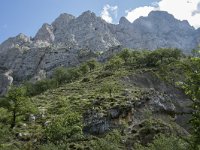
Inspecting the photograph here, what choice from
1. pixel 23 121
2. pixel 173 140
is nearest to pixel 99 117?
pixel 23 121

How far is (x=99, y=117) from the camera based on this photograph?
89500 mm

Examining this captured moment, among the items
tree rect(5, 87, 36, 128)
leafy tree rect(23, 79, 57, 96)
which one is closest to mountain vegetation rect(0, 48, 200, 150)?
tree rect(5, 87, 36, 128)

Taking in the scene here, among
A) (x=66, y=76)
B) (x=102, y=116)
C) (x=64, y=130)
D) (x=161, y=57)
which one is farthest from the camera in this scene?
(x=66, y=76)

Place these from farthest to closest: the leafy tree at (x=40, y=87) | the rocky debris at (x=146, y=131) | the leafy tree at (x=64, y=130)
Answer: the leafy tree at (x=40, y=87)
the rocky debris at (x=146, y=131)
the leafy tree at (x=64, y=130)

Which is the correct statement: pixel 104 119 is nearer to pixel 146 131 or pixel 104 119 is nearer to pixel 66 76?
pixel 146 131

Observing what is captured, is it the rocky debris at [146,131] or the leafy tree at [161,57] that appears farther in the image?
the leafy tree at [161,57]

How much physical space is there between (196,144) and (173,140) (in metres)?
28.8

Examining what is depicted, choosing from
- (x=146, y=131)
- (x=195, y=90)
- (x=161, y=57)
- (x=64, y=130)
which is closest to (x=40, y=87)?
(x=161, y=57)

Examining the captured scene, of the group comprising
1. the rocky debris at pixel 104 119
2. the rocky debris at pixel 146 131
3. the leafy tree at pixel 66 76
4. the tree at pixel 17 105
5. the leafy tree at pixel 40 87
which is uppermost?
the leafy tree at pixel 66 76

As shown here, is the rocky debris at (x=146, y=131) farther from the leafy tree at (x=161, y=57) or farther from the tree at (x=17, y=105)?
the leafy tree at (x=161, y=57)

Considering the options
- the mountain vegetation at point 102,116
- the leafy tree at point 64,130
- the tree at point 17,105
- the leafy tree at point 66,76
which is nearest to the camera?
the mountain vegetation at point 102,116

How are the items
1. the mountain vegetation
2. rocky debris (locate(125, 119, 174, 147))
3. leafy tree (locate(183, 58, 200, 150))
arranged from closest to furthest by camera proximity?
leafy tree (locate(183, 58, 200, 150)), the mountain vegetation, rocky debris (locate(125, 119, 174, 147))

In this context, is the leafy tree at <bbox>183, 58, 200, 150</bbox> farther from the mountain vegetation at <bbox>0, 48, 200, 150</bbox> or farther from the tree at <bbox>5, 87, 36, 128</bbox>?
the tree at <bbox>5, 87, 36, 128</bbox>

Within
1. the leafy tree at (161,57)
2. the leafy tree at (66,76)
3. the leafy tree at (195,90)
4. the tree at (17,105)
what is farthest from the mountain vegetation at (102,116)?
the leafy tree at (66,76)
